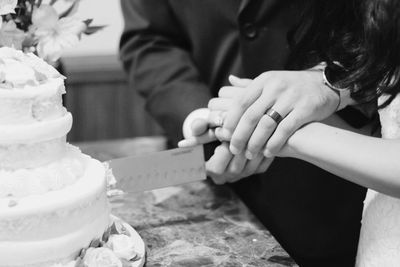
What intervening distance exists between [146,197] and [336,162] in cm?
48

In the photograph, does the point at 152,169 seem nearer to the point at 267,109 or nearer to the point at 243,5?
the point at 267,109

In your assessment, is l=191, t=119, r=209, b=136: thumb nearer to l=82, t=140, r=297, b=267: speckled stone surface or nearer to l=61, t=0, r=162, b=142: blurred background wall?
l=82, t=140, r=297, b=267: speckled stone surface

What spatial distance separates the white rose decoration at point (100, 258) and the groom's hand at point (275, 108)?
1.06ft

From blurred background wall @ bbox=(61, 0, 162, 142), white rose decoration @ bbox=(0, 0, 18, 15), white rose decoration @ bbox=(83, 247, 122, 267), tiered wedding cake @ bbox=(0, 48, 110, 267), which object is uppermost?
white rose decoration @ bbox=(0, 0, 18, 15)

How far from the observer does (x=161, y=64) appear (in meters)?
1.53

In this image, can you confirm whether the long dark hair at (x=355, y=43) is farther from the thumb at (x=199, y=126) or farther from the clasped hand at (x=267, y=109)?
the thumb at (x=199, y=126)

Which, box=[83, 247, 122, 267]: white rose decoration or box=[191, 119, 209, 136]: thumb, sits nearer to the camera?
box=[83, 247, 122, 267]: white rose decoration

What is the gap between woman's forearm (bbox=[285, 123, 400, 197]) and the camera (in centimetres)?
91

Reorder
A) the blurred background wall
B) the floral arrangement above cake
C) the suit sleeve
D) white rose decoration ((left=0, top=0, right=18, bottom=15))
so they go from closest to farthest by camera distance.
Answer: white rose decoration ((left=0, top=0, right=18, bottom=15)) → the floral arrangement above cake → the suit sleeve → the blurred background wall

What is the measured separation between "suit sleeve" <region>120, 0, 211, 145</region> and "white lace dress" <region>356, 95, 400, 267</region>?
0.48 metres

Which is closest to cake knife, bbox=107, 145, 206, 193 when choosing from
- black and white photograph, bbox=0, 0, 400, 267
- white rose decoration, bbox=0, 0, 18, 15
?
black and white photograph, bbox=0, 0, 400, 267

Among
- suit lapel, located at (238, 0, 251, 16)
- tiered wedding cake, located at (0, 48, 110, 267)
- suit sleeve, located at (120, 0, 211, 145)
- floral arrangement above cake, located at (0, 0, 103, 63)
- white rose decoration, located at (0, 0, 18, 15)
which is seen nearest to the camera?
tiered wedding cake, located at (0, 48, 110, 267)

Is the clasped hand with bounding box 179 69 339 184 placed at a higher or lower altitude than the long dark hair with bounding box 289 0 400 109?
lower

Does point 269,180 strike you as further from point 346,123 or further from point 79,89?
point 79,89
